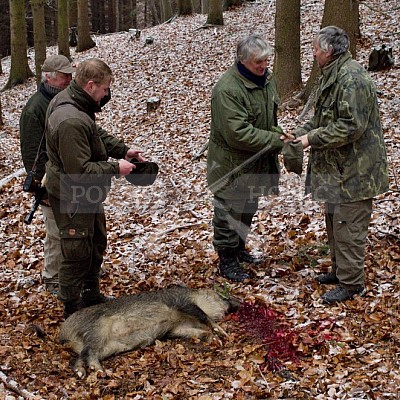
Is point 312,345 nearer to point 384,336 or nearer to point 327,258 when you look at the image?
point 384,336

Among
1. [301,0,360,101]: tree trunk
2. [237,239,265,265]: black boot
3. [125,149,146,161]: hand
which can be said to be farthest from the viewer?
[301,0,360,101]: tree trunk

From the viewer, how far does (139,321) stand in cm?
512

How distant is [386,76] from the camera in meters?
12.8

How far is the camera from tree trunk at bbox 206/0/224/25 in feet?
71.2

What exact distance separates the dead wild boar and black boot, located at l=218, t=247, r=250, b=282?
66cm

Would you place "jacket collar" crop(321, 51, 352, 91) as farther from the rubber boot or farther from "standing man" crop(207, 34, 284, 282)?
the rubber boot

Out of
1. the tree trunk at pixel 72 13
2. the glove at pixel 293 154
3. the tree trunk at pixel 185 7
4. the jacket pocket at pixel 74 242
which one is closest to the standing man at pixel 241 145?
the glove at pixel 293 154

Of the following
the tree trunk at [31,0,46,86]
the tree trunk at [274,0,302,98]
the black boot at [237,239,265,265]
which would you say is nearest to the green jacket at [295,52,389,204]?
the black boot at [237,239,265,265]

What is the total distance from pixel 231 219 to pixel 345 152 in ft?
5.21

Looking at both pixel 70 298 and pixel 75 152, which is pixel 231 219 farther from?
pixel 75 152

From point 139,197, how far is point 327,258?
4.20 m

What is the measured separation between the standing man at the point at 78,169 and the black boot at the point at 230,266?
1629 millimetres

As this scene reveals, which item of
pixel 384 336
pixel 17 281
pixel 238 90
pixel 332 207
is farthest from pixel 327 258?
pixel 17 281

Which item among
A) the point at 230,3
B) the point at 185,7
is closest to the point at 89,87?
the point at 230,3
